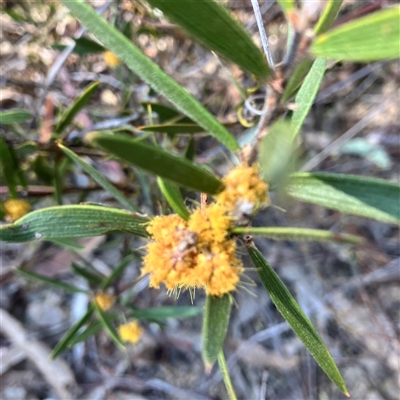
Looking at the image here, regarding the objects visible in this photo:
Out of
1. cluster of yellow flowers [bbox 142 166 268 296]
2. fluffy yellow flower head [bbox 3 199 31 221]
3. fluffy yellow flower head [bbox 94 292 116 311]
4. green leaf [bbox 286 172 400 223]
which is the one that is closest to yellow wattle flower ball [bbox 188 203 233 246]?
cluster of yellow flowers [bbox 142 166 268 296]

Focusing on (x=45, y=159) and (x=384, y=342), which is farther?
(x=384, y=342)

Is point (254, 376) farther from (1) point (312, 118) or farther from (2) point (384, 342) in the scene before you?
(1) point (312, 118)

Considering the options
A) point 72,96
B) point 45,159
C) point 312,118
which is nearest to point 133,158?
point 45,159

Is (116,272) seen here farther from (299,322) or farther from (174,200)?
(299,322)

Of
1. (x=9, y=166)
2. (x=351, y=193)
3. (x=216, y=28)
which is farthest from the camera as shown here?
(x=9, y=166)

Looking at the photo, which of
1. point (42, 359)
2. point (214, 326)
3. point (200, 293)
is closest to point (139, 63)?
point (214, 326)

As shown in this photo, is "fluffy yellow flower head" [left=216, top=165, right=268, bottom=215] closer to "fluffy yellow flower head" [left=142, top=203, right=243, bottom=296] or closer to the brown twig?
"fluffy yellow flower head" [left=142, top=203, right=243, bottom=296]
